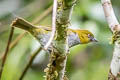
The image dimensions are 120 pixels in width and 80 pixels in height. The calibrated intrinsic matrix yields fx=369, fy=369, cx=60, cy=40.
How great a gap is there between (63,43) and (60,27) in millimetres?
108

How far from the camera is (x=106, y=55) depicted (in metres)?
4.20

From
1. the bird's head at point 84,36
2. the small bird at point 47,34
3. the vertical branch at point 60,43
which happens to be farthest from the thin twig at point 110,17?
the bird's head at point 84,36

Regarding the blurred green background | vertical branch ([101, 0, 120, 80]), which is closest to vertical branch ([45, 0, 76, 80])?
vertical branch ([101, 0, 120, 80])

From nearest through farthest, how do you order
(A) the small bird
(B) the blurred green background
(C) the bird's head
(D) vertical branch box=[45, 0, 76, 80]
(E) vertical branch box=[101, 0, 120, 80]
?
(D) vertical branch box=[45, 0, 76, 80] → (E) vertical branch box=[101, 0, 120, 80] → (A) the small bird → (C) the bird's head → (B) the blurred green background

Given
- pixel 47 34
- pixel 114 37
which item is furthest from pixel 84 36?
pixel 114 37

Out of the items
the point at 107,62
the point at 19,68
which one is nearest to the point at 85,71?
the point at 107,62

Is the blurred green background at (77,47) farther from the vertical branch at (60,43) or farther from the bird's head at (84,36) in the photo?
the vertical branch at (60,43)

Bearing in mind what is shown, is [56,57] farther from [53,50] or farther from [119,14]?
[119,14]

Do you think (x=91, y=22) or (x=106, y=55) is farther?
(x=106, y=55)

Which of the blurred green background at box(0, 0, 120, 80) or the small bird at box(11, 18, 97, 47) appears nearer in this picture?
the small bird at box(11, 18, 97, 47)

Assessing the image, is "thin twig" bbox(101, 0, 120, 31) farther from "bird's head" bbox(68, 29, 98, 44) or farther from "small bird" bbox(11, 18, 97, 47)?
"bird's head" bbox(68, 29, 98, 44)

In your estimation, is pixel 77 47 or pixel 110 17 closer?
pixel 110 17

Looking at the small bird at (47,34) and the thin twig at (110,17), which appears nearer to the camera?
the thin twig at (110,17)

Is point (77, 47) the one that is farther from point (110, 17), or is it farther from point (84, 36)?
point (110, 17)
